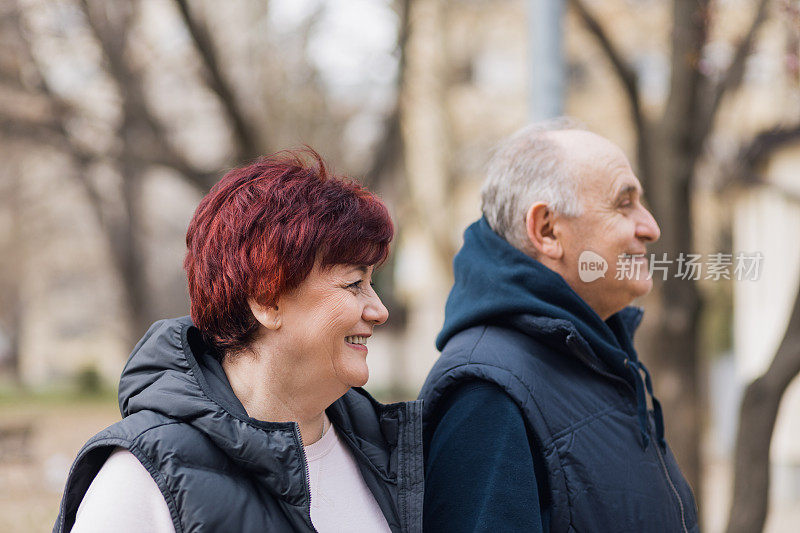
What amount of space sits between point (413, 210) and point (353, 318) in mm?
12965

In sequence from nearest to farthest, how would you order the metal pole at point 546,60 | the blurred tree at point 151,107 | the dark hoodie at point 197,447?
the dark hoodie at point 197,447
the metal pole at point 546,60
the blurred tree at point 151,107

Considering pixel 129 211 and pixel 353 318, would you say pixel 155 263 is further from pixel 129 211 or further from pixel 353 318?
pixel 353 318

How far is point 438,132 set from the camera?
15.7m

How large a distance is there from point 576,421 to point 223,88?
5.53m

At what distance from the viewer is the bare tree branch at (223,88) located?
6688mm

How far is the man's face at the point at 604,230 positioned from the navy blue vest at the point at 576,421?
0.23 m

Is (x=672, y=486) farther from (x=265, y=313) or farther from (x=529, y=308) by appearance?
(x=265, y=313)

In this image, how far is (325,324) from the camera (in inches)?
74.6

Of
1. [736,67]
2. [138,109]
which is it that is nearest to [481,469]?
[736,67]

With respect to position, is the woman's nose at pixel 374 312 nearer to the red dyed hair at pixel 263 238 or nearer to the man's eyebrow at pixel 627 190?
the red dyed hair at pixel 263 238

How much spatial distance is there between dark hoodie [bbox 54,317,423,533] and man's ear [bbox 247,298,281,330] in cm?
14

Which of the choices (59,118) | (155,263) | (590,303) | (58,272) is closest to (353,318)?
(590,303)

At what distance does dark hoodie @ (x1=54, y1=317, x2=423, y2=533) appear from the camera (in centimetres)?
162

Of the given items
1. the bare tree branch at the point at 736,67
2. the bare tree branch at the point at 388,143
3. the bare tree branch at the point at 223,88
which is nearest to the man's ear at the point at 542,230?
the bare tree branch at the point at 736,67
